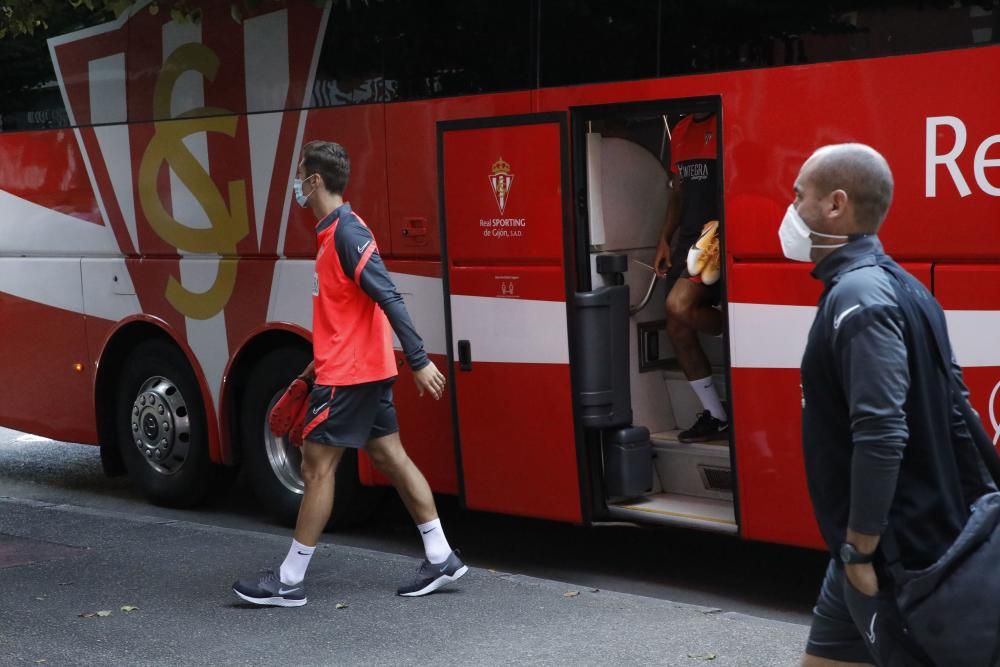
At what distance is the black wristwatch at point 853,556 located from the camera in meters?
3.63

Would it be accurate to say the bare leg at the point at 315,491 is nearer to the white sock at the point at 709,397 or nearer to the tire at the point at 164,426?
the white sock at the point at 709,397

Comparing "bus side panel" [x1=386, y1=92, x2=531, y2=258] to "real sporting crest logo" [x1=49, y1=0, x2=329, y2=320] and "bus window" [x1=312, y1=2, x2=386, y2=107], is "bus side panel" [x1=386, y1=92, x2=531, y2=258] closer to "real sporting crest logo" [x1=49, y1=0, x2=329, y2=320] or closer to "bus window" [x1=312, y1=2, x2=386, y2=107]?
"bus window" [x1=312, y1=2, x2=386, y2=107]

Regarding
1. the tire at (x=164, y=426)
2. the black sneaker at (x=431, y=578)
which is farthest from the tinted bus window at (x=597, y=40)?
the tire at (x=164, y=426)

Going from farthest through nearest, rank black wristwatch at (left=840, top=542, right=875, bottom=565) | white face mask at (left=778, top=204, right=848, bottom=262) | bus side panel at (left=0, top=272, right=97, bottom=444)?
bus side panel at (left=0, top=272, right=97, bottom=444), white face mask at (left=778, top=204, right=848, bottom=262), black wristwatch at (left=840, top=542, right=875, bottom=565)

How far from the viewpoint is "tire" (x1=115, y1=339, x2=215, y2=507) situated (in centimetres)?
956

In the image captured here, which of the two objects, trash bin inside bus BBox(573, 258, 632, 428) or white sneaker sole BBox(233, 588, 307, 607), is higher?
trash bin inside bus BBox(573, 258, 632, 428)

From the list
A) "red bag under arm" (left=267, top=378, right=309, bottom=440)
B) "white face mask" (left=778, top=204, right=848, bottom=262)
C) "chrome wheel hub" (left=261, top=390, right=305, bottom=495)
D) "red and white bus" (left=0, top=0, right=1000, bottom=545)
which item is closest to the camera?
"white face mask" (left=778, top=204, right=848, bottom=262)

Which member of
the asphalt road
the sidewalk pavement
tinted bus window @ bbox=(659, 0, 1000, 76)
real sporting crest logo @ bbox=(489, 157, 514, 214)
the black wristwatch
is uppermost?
tinted bus window @ bbox=(659, 0, 1000, 76)

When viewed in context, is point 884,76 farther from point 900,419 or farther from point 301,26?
point 301,26

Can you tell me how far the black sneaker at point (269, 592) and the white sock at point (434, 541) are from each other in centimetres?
59

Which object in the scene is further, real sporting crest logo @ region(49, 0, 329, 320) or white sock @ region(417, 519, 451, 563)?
real sporting crest logo @ region(49, 0, 329, 320)

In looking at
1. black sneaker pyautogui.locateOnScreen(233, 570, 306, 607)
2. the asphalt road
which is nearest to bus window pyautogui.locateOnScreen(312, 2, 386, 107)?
the asphalt road

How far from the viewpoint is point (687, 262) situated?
7.23 meters

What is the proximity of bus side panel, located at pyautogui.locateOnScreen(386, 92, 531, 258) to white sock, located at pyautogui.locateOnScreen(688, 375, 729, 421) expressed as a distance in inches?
56.1
